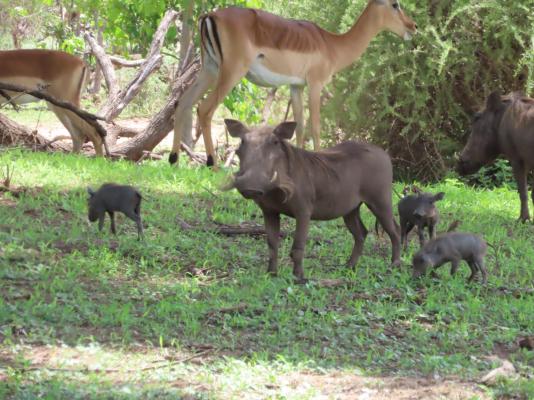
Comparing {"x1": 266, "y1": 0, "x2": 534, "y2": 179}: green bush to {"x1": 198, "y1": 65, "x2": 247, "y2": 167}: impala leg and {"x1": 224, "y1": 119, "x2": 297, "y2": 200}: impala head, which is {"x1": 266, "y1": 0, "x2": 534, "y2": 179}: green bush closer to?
{"x1": 198, "y1": 65, "x2": 247, "y2": 167}: impala leg

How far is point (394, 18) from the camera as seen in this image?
1291 centimetres

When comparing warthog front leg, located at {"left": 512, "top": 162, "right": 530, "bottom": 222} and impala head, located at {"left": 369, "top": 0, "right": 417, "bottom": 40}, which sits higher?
impala head, located at {"left": 369, "top": 0, "right": 417, "bottom": 40}

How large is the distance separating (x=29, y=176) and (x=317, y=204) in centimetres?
381

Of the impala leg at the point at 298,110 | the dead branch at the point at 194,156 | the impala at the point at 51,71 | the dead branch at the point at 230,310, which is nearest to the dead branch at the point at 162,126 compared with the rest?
the dead branch at the point at 194,156

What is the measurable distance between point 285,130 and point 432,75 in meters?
8.43

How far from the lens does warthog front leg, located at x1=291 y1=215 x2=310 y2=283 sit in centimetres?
672

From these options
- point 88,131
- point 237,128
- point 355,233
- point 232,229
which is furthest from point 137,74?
point 237,128

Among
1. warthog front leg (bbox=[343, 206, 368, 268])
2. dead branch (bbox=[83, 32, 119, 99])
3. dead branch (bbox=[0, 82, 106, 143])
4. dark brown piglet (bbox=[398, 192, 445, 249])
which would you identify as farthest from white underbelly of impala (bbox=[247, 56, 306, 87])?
warthog front leg (bbox=[343, 206, 368, 268])

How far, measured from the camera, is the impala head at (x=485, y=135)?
10.4 m

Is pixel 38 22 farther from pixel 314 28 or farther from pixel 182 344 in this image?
pixel 182 344

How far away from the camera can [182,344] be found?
214 inches

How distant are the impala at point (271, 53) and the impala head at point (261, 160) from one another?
189 inches

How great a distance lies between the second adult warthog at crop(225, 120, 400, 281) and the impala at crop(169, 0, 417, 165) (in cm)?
415

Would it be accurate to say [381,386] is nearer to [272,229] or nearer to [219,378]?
[219,378]
